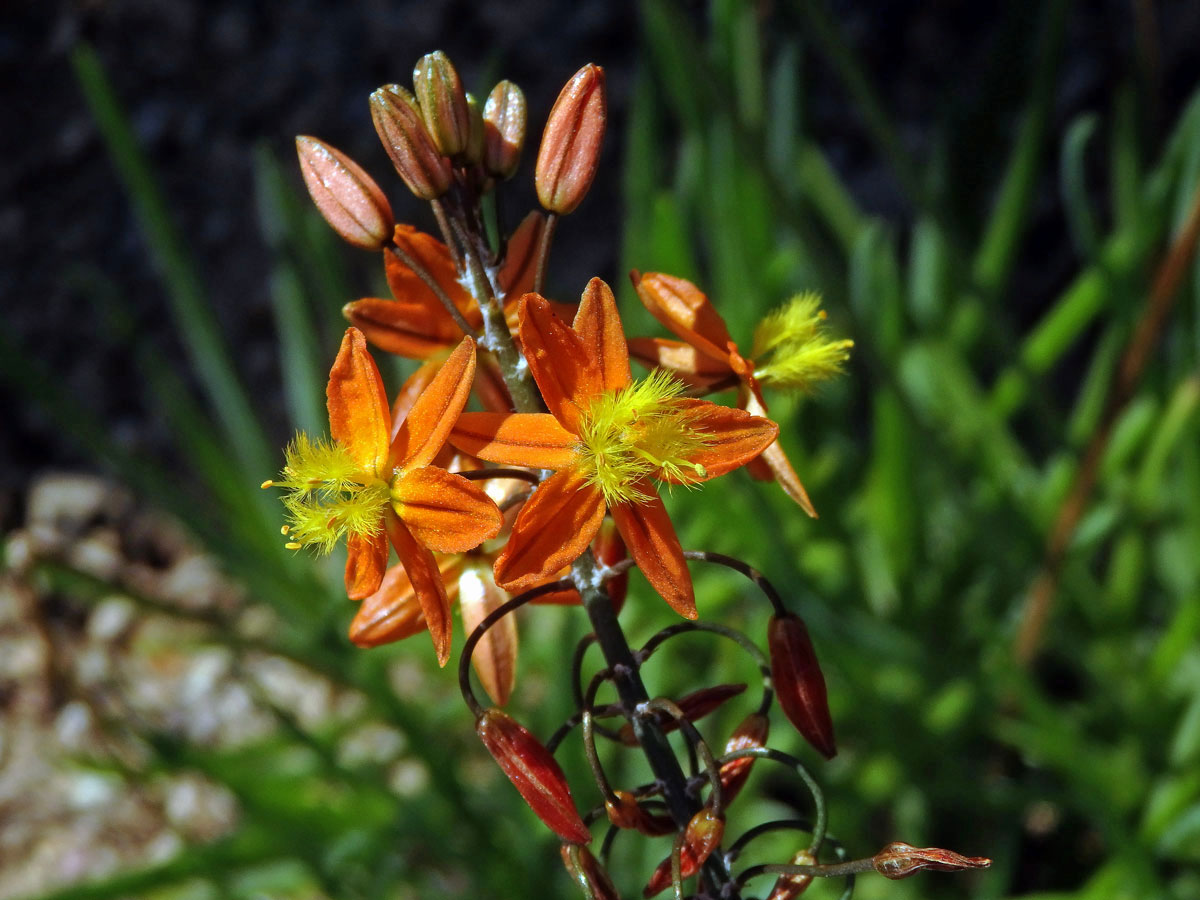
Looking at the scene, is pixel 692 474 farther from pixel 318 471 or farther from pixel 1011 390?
pixel 1011 390

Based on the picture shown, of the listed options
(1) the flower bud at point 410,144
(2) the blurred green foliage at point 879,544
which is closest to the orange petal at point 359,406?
(1) the flower bud at point 410,144

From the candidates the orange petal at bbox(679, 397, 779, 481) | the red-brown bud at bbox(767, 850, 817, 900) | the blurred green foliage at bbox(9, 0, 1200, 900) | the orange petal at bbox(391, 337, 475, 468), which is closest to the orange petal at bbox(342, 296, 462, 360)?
the orange petal at bbox(391, 337, 475, 468)

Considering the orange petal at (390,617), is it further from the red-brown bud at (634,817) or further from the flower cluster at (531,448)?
the red-brown bud at (634,817)

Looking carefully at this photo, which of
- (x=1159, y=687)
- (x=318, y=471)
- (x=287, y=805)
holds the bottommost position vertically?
(x=1159, y=687)

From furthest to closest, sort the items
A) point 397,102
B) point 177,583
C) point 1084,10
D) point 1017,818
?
point 177,583
point 1084,10
point 1017,818
point 397,102

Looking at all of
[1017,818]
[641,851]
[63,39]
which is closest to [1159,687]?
[1017,818]

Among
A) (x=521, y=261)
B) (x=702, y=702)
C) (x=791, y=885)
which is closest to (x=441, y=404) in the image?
(x=521, y=261)
